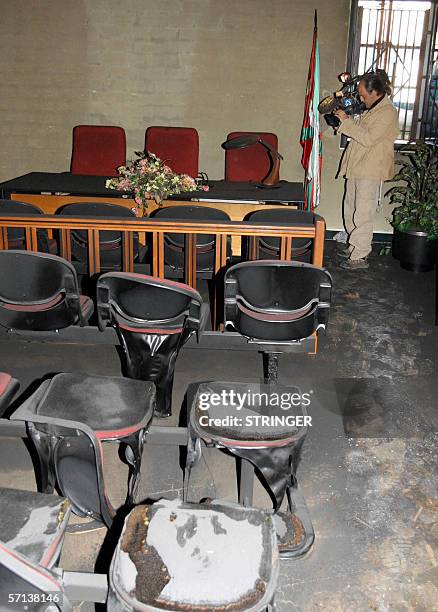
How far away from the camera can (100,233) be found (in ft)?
14.7

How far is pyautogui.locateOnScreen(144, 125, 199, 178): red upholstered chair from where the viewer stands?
6.25 metres

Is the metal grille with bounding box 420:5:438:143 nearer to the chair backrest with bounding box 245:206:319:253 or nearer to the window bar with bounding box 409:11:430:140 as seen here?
the window bar with bounding box 409:11:430:140

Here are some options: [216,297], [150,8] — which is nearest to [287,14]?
[150,8]

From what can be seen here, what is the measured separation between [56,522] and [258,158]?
521 cm

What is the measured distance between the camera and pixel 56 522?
5.07 ft

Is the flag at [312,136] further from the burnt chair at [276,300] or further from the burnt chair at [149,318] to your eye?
the burnt chair at [149,318]

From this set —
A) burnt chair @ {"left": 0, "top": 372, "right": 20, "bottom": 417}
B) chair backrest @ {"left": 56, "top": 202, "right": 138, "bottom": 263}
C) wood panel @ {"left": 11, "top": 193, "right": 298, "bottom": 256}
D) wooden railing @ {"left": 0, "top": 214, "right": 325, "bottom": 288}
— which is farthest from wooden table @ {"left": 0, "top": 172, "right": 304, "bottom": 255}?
burnt chair @ {"left": 0, "top": 372, "right": 20, "bottom": 417}

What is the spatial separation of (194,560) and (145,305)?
1.49 metres

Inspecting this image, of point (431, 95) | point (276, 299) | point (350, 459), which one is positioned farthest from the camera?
point (431, 95)

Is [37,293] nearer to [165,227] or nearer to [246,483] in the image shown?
[165,227]

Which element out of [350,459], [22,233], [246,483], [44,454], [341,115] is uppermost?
[341,115]

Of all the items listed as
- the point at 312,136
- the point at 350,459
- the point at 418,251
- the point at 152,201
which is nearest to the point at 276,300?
the point at 350,459

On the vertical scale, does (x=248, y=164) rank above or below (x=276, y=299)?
above

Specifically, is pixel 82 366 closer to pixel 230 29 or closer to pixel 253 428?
pixel 253 428
